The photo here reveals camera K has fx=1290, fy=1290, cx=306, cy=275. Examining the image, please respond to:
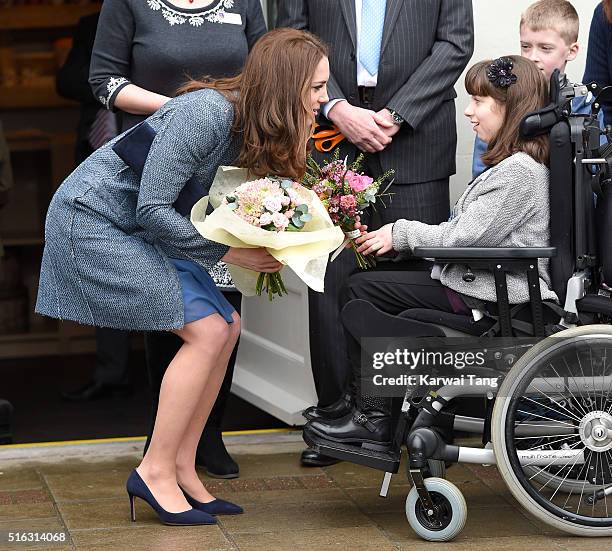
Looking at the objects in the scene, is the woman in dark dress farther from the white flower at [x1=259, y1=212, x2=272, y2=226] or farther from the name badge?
the white flower at [x1=259, y1=212, x2=272, y2=226]

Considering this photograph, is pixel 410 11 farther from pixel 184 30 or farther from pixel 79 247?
pixel 79 247

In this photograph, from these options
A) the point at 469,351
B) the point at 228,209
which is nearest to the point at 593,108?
the point at 469,351

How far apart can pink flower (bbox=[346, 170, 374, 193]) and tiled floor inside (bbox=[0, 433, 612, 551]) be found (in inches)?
38.9

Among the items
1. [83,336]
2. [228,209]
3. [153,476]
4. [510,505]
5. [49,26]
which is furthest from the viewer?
[49,26]

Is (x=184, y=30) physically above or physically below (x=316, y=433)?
above

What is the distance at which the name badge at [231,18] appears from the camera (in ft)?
13.9

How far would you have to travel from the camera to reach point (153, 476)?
3725 mm

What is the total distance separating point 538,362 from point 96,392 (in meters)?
→ 2.65

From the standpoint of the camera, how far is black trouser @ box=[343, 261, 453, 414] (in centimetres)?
371

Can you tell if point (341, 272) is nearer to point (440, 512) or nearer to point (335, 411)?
point (335, 411)

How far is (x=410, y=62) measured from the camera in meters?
4.35

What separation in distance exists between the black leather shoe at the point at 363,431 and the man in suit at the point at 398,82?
1.89ft

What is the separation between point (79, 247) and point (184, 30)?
940 mm

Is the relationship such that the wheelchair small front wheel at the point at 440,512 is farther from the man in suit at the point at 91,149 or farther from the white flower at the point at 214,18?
the man in suit at the point at 91,149
